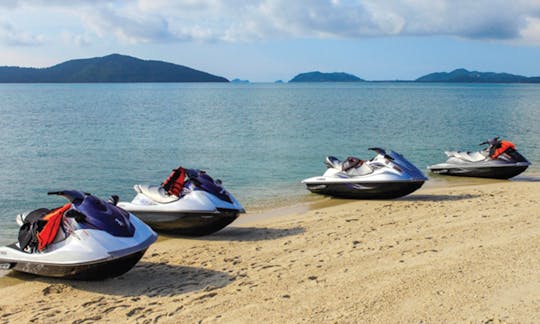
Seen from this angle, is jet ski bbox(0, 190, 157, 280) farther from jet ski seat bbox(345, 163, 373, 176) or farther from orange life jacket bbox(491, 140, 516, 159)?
orange life jacket bbox(491, 140, 516, 159)

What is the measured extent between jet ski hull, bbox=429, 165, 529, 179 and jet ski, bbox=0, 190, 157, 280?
11959 mm

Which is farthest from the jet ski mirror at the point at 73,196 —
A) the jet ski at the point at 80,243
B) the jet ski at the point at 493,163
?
the jet ski at the point at 493,163

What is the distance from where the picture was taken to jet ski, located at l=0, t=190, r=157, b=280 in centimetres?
681

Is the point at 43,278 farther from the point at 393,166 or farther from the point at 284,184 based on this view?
the point at 284,184

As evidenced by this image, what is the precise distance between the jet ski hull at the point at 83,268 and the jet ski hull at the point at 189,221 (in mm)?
2470

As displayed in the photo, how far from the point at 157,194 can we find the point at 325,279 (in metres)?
4.15

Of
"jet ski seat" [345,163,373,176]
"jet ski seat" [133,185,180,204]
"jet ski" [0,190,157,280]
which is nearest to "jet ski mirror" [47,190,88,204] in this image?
"jet ski" [0,190,157,280]

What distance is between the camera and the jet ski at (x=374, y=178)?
12641 mm

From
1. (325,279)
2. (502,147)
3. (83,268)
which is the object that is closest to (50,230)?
(83,268)

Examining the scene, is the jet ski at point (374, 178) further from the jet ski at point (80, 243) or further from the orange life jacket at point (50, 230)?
the orange life jacket at point (50, 230)

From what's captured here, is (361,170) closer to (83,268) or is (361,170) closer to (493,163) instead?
(493,163)

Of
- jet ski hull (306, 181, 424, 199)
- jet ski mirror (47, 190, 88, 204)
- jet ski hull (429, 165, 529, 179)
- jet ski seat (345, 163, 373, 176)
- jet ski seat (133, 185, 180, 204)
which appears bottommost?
jet ski hull (429, 165, 529, 179)

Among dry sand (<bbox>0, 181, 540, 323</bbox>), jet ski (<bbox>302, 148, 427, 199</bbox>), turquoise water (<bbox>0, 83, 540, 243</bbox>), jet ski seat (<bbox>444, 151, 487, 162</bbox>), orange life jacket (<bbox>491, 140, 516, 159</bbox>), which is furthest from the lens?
jet ski seat (<bbox>444, 151, 487, 162</bbox>)

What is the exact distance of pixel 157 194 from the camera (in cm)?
1006
